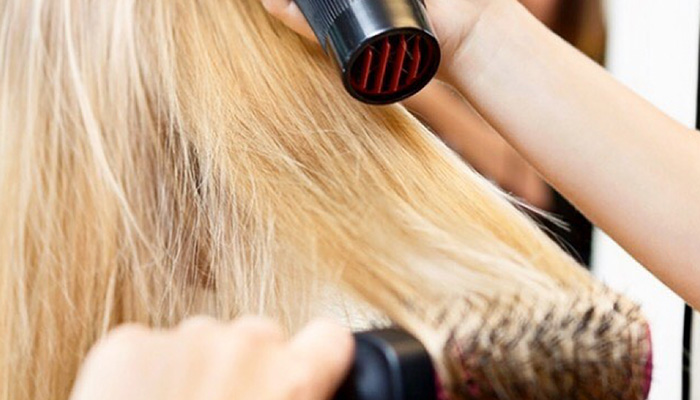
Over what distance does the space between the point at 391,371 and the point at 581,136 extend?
1.13ft

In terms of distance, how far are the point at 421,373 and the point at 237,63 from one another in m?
0.31

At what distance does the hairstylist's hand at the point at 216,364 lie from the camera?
14.7 inches

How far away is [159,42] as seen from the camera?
61cm

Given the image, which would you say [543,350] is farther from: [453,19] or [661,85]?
[661,85]

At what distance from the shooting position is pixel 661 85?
122 cm

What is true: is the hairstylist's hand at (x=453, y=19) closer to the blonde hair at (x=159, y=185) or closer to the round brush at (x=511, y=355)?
the blonde hair at (x=159, y=185)

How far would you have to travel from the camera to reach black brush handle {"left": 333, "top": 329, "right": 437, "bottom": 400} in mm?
372

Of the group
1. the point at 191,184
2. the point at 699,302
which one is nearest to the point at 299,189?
the point at 191,184

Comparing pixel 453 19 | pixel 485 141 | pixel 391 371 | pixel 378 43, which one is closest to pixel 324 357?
pixel 391 371

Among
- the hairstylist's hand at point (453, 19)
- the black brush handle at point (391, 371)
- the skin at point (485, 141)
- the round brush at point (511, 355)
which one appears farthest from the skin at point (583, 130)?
the skin at point (485, 141)

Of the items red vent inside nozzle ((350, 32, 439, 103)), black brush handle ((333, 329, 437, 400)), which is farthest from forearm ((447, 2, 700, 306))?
black brush handle ((333, 329, 437, 400))

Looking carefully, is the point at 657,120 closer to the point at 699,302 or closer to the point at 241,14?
the point at 699,302

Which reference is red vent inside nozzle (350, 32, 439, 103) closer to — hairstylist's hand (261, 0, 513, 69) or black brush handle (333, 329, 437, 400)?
hairstylist's hand (261, 0, 513, 69)

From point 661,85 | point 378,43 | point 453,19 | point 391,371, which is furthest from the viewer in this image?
point 661,85
